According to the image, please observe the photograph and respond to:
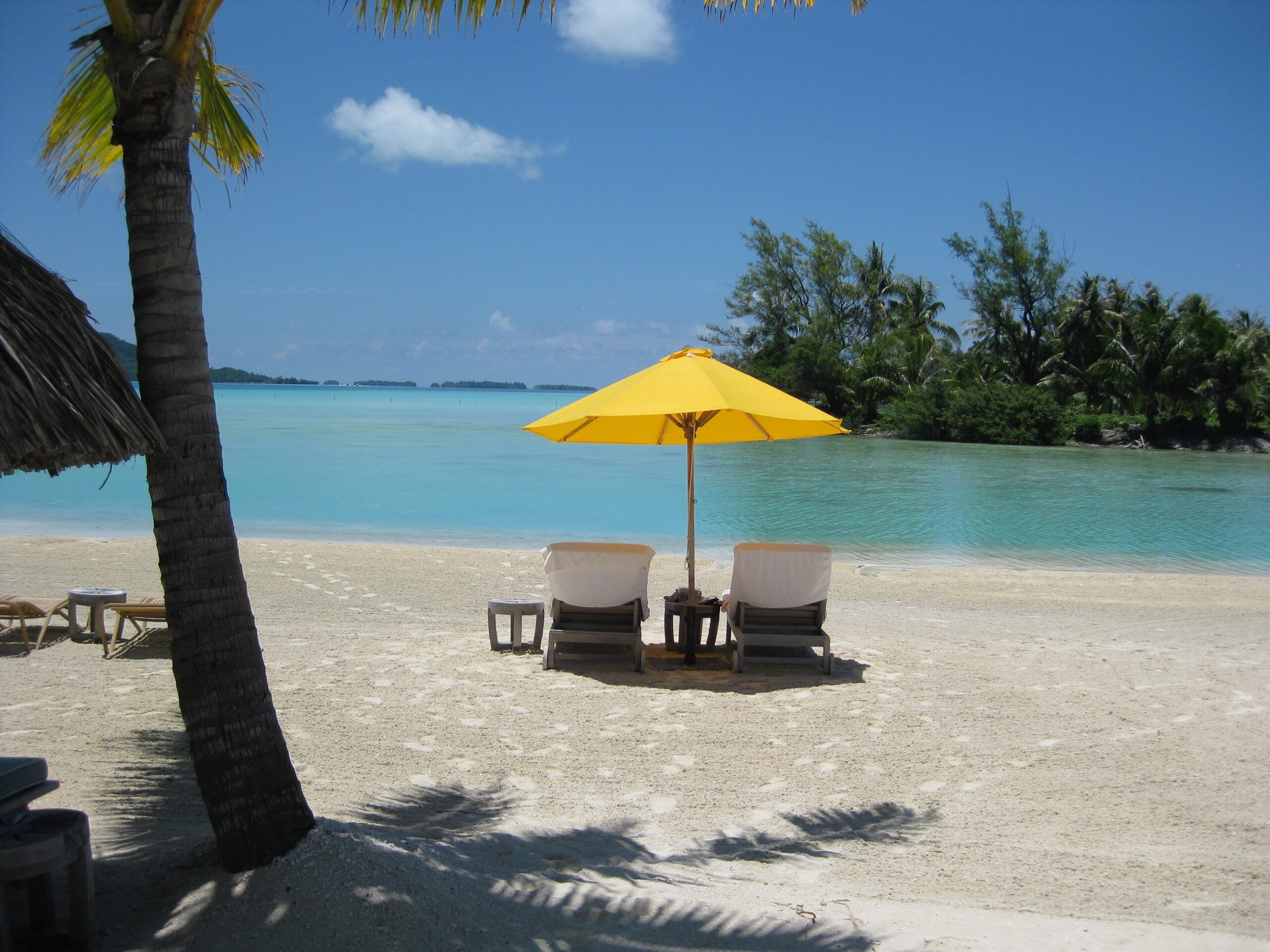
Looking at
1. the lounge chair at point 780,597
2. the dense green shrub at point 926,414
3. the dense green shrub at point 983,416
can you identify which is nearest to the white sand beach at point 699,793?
the lounge chair at point 780,597

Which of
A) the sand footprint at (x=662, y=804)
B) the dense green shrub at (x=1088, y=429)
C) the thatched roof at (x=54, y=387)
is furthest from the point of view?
the dense green shrub at (x=1088, y=429)

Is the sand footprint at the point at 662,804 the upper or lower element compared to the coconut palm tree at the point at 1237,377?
lower

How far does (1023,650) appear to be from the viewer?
7242mm

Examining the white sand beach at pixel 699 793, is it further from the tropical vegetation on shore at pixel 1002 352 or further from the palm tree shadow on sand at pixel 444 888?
the tropical vegetation on shore at pixel 1002 352

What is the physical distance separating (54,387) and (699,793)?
123 inches

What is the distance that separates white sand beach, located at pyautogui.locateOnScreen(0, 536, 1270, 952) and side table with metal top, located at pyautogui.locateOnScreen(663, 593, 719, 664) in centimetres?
28

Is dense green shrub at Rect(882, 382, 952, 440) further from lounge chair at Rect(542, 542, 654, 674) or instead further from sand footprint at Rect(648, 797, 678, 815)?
sand footprint at Rect(648, 797, 678, 815)

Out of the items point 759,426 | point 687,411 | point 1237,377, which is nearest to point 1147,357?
point 1237,377

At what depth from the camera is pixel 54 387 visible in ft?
8.77

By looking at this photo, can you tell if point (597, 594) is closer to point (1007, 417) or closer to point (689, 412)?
point (689, 412)

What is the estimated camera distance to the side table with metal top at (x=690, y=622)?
A: 264 inches

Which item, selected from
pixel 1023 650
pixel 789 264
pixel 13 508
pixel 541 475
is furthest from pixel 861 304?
pixel 1023 650

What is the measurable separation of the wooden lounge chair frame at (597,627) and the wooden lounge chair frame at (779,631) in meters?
0.68

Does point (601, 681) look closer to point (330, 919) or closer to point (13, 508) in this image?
point (330, 919)
